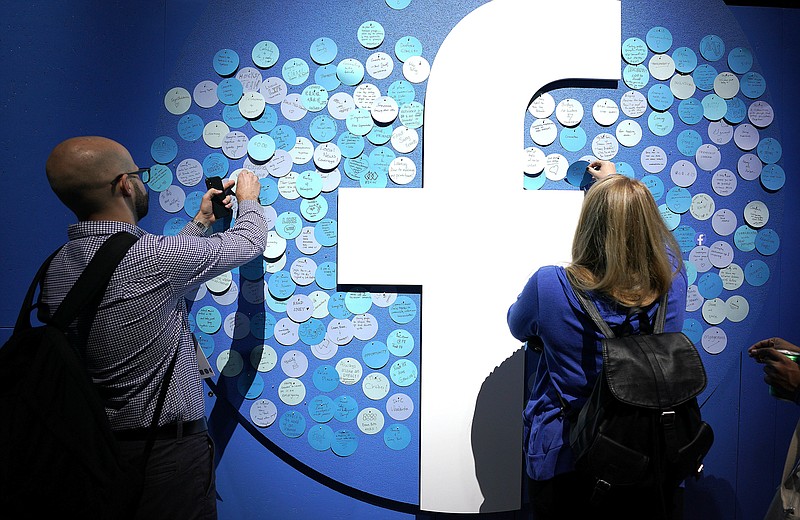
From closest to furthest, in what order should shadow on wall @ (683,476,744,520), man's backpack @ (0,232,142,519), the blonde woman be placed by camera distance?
1. man's backpack @ (0,232,142,519)
2. the blonde woman
3. shadow on wall @ (683,476,744,520)

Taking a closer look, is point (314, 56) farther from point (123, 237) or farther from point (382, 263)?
point (123, 237)

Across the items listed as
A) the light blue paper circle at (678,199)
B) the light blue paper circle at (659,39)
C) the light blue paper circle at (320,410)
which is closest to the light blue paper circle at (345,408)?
the light blue paper circle at (320,410)

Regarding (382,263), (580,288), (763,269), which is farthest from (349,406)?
(763,269)

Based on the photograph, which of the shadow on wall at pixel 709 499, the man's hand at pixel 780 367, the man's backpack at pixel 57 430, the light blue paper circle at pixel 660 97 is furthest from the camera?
the shadow on wall at pixel 709 499

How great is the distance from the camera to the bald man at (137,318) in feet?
3.35

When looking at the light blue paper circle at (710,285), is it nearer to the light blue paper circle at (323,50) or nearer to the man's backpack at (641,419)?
the man's backpack at (641,419)

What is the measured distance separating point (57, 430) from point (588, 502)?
925 mm

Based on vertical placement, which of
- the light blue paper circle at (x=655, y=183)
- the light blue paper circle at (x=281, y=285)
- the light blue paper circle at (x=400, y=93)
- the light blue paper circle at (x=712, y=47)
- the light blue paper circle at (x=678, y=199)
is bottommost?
the light blue paper circle at (x=281, y=285)

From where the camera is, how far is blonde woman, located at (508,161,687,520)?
A: 3.44 feet

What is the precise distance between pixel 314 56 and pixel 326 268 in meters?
0.54

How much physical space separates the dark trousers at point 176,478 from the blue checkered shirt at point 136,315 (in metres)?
0.05

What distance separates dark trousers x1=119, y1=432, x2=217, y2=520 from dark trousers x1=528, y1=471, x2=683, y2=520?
642 mm

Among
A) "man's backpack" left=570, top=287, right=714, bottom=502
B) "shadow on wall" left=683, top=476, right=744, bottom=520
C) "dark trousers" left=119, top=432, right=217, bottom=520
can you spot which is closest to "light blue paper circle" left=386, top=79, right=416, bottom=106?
"man's backpack" left=570, top=287, right=714, bottom=502

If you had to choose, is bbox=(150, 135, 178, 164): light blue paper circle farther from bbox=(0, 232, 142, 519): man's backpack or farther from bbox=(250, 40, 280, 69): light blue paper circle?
bbox=(0, 232, 142, 519): man's backpack
